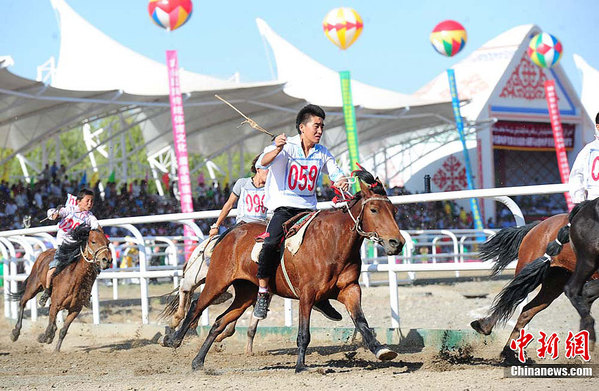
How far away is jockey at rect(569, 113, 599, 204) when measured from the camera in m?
6.12

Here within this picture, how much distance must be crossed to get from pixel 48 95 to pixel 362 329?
19.4 metres

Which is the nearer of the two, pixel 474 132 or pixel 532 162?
pixel 474 132

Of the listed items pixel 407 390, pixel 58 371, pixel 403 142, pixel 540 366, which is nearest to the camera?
pixel 407 390

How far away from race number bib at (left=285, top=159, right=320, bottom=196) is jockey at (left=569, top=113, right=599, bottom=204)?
1.90m

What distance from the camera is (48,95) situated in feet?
76.9

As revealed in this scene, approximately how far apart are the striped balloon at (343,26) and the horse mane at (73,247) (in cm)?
1449

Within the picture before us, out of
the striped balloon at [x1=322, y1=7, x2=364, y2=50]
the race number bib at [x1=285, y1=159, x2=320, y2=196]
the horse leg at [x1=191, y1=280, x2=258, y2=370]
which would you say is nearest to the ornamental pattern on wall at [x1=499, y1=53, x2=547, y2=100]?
the striped balloon at [x1=322, y1=7, x2=364, y2=50]

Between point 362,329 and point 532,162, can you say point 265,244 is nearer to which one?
point 362,329

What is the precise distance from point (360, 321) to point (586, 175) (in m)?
1.97

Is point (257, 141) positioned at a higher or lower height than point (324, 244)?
higher

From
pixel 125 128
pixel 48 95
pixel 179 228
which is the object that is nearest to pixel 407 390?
pixel 179 228

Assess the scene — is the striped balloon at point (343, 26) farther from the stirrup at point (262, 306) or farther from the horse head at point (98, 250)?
the stirrup at point (262, 306)

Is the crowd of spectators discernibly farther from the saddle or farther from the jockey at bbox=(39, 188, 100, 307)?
the saddle

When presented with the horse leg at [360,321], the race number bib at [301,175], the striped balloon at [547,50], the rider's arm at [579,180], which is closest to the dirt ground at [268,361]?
the horse leg at [360,321]
